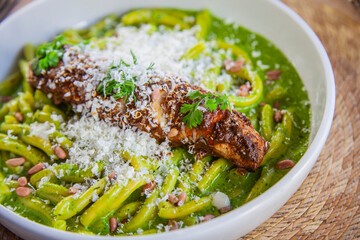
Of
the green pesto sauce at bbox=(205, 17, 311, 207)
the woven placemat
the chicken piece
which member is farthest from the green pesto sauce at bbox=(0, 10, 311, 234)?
the woven placemat

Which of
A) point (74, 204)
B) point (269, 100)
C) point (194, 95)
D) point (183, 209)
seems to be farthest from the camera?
point (269, 100)

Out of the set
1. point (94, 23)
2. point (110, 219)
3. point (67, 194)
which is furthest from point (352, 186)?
point (94, 23)

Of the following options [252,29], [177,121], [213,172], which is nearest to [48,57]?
[177,121]

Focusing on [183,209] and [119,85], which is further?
[119,85]

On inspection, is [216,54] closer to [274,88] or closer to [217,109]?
[274,88]

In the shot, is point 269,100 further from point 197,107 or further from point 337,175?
point 197,107

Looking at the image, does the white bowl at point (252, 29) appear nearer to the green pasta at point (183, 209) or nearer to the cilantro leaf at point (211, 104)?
the green pasta at point (183, 209)

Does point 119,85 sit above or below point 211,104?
above
